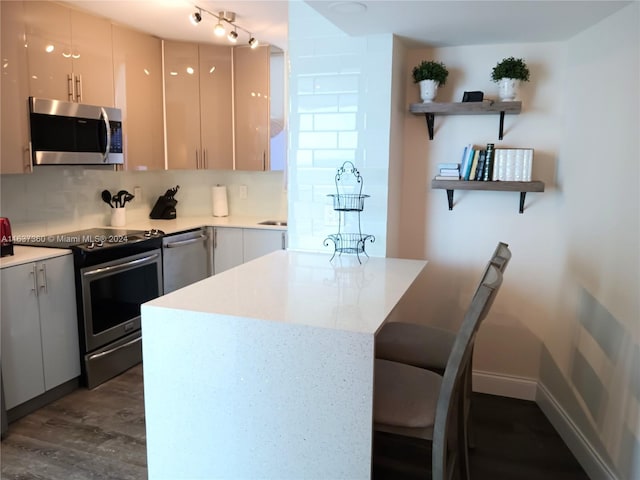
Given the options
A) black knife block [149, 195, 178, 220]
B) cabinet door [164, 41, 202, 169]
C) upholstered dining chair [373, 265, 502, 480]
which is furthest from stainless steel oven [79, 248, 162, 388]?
upholstered dining chair [373, 265, 502, 480]

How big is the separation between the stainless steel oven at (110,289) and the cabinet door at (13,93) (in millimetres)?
550

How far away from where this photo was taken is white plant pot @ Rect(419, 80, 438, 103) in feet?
8.50

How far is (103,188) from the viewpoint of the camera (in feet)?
12.4

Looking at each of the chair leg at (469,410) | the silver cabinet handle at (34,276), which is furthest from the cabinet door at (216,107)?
the chair leg at (469,410)

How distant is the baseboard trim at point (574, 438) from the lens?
83.2 inches

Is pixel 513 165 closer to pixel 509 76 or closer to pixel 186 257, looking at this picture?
pixel 509 76

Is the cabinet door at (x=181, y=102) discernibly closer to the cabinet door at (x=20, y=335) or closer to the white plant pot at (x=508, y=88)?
the cabinet door at (x=20, y=335)

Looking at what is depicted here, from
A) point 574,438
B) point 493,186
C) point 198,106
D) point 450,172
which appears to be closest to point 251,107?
point 198,106

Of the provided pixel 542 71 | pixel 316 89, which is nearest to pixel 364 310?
pixel 316 89

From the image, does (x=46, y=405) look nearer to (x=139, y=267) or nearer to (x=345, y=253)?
(x=139, y=267)

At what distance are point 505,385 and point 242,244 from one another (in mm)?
2127

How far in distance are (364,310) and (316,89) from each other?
136 cm

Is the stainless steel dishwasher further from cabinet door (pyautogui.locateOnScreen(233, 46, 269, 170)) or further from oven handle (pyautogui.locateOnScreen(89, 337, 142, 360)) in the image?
cabinet door (pyautogui.locateOnScreen(233, 46, 269, 170))

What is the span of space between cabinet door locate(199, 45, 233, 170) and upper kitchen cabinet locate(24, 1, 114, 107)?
78cm
